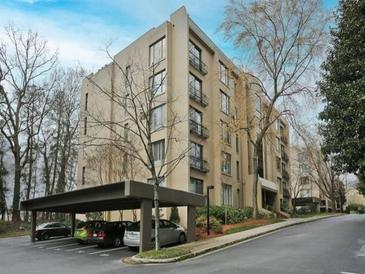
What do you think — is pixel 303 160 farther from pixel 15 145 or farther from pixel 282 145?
pixel 15 145

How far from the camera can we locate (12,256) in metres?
20.8

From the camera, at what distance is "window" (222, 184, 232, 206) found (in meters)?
37.5

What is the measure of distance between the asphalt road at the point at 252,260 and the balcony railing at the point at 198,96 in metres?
15.3

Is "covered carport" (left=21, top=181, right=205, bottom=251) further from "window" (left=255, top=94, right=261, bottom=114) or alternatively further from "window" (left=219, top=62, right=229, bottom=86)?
"window" (left=219, top=62, right=229, bottom=86)

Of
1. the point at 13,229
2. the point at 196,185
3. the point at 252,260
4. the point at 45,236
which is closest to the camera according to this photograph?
the point at 252,260

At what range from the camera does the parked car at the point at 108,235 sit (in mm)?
24422

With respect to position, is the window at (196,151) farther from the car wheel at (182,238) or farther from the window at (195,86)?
the car wheel at (182,238)

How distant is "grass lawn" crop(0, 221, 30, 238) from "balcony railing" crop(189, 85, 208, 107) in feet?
61.6

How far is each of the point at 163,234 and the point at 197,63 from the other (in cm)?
1764

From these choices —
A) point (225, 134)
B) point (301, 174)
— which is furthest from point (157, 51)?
point (301, 174)

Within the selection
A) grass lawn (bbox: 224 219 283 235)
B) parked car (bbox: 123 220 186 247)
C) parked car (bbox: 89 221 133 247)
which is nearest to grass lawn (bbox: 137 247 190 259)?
parked car (bbox: 123 220 186 247)

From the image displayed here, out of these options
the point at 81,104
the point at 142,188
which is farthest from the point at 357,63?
the point at 81,104

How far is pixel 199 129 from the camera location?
35.3 metres

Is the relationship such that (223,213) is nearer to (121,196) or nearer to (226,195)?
(226,195)
